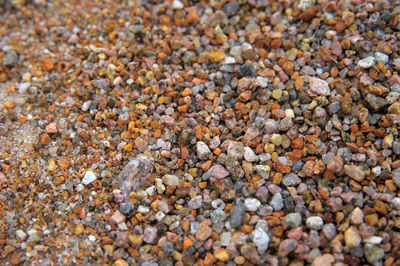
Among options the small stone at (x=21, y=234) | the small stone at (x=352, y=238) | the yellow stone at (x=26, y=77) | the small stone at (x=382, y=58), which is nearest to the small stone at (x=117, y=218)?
the small stone at (x=21, y=234)

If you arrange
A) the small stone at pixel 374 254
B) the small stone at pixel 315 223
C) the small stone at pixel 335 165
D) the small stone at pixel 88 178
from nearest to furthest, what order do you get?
the small stone at pixel 374 254
the small stone at pixel 315 223
the small stone at pixel 335 165
the small stone at pixel 88 178

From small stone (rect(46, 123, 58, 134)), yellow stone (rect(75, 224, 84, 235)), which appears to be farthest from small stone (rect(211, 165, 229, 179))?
small stone (rect(46, 123, 58, 134))

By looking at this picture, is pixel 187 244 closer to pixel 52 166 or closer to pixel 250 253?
pixel 250 253

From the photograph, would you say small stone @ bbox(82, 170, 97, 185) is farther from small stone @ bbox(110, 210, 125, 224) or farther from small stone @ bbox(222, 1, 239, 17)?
small stone @ bbox(222, 1, 239, 17)

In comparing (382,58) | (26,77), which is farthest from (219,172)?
(26,77)

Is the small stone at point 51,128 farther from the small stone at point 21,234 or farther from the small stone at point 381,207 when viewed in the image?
the small stone at point 381,207

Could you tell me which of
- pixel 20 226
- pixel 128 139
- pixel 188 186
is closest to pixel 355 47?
pixel 188 186
